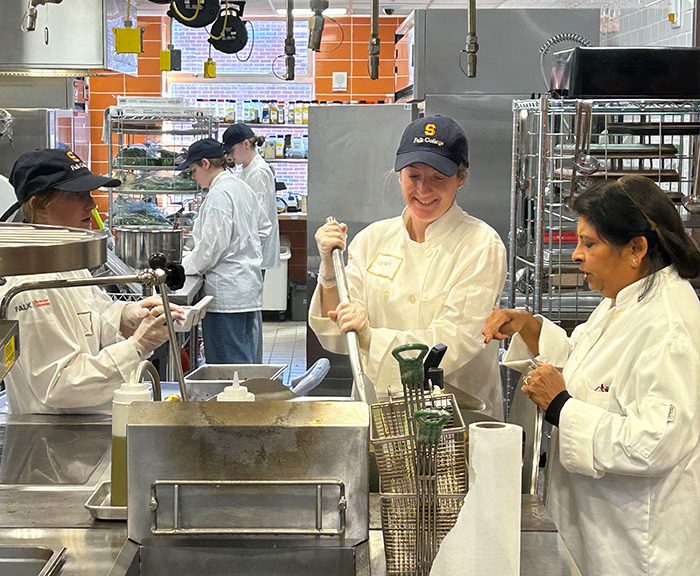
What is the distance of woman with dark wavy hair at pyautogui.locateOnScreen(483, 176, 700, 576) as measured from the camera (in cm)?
219

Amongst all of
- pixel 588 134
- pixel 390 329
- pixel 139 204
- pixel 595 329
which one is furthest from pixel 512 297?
pixel 139 204

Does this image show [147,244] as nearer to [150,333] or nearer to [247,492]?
[150,333]

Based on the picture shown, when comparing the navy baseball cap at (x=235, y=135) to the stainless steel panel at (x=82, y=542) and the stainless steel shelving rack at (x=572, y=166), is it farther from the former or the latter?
the stainless steel panel at (x=82, y=542)

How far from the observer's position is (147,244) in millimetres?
6051

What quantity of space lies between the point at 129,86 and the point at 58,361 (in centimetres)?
1039

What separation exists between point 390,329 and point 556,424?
72 centimetres

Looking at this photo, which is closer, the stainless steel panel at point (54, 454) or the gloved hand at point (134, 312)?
the stainless steel panel at point (54, 454)

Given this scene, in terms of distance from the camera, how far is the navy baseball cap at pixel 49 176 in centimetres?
294

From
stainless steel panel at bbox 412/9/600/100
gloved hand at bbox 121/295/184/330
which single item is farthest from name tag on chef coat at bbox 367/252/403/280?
stainless steel panel at bbox 412/9/600/100

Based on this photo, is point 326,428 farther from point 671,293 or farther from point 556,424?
point 671,293

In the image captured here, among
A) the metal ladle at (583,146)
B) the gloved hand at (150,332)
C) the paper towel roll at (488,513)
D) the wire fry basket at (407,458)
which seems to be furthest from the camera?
the metal ladle at (583,146)

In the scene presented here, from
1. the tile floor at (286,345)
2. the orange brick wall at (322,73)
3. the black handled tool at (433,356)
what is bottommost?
the tile floor at (286,345)

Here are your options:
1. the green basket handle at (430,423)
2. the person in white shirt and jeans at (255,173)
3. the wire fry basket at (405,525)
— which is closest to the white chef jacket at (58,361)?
the wire fry basket at (405,525)

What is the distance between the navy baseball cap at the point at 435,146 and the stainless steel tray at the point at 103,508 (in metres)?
1.31
